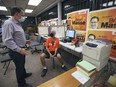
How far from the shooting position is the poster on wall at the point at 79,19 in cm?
236

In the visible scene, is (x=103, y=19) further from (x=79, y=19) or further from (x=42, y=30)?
(x=42, y=30)

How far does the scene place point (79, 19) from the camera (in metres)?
2.59

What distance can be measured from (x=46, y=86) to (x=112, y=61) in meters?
1.43

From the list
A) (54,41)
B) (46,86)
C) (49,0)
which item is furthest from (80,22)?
(49,0)

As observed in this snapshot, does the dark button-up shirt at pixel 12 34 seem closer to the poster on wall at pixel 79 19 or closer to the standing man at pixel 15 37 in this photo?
the standing man at pixel 15 37

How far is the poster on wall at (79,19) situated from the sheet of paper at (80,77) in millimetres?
1488

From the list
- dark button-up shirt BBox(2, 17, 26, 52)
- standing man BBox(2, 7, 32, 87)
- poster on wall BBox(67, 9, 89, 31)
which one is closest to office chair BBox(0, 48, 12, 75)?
standing man BBox(2, 7, 32, 87)

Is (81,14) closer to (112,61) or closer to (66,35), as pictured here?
(66,35)

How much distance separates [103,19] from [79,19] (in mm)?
835

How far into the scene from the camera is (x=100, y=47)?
4.09ft

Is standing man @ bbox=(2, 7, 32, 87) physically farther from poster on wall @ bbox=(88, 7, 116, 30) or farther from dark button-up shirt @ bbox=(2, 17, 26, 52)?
poster on wall @ bbox=(88, 7, 116, 30)

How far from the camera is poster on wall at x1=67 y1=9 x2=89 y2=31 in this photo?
2358mm

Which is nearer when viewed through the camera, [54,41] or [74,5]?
[54,41]

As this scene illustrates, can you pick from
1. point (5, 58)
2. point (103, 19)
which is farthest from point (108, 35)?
point (5, 58)
